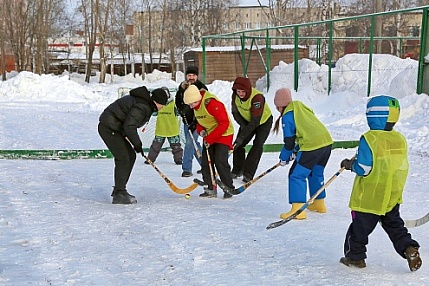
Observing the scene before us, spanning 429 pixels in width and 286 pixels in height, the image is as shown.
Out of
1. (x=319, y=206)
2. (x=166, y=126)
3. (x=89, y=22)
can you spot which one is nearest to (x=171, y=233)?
(x=319, y=206)

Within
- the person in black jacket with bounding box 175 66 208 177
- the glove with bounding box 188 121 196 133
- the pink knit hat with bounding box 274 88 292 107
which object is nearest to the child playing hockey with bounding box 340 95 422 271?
the pink knit hat with bounding box 274 88 292 107

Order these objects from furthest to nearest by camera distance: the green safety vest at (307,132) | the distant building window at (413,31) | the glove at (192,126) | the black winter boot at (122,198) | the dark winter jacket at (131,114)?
the distant building window at (413,31) < the glove at (192,126) < the black winter boot at (122,198) < the dark winter jacket at (131,114) < the green safety vest at (307,132)

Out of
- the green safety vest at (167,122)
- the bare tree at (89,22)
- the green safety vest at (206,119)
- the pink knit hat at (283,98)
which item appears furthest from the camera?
the bare tree at (89,22)

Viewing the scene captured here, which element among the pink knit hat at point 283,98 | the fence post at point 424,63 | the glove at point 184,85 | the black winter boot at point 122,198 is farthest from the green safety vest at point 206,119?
the fence post at point 424,63

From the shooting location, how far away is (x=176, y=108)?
8383mm

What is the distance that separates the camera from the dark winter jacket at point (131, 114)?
6.00 metres

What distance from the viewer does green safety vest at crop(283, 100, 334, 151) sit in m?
5.30

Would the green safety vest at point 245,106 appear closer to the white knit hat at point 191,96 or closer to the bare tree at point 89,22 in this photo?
the white knit hat at point 191,96

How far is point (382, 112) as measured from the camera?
387 centimetres

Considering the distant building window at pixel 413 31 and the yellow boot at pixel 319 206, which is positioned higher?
the distant building window at pixel 413 31

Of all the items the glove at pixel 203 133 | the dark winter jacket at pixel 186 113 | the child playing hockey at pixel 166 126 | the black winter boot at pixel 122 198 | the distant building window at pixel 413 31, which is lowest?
the black winter boot at pixel 122 198

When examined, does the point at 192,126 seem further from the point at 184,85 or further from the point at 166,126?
the point at 166,126

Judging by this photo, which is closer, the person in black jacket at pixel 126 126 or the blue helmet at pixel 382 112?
the blue helmet at pixel 382 112

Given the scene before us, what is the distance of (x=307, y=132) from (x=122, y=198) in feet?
7.27
